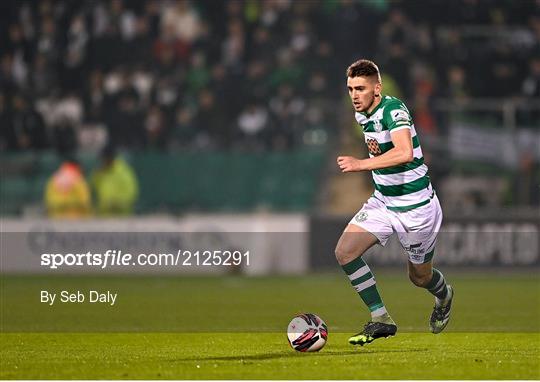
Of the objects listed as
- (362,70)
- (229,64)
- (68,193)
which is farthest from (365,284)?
(229,64)

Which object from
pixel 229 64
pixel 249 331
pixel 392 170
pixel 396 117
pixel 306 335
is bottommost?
pixel 249 331

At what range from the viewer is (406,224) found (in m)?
10.0

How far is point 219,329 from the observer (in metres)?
11.9

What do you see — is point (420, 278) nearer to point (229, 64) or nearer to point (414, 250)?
point (414, 250)

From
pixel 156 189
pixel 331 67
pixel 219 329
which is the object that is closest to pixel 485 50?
pixel 331 67

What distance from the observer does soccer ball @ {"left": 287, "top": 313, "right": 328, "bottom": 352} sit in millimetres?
9289

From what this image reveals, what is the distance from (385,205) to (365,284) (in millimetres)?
673

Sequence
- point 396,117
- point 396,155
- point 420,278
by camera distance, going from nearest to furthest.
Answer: point 396,155 → point 396,117 → point 420,278

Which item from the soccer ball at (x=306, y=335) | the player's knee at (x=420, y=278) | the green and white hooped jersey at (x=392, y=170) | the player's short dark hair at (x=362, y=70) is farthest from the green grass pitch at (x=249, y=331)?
the player's short dark hair at (x=362, y=70)

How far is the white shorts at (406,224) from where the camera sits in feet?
32.5

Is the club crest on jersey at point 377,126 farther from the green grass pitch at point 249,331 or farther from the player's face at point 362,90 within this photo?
the green grass pitch at point 249,331

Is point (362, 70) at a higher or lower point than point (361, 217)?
higher

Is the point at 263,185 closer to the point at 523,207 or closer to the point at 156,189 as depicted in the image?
the point at 156,189

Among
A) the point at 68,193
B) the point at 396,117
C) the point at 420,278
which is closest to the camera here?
the point at 396,117
